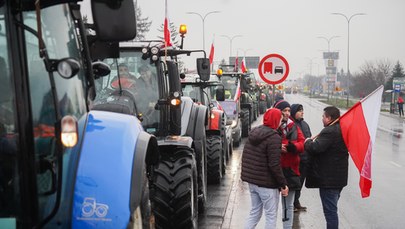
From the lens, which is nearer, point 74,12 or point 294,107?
point 74,12

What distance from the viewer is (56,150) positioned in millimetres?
3037

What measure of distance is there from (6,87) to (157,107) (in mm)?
4021

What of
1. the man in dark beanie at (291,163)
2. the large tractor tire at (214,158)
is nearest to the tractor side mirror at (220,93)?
the large tractor tire at (214,158)

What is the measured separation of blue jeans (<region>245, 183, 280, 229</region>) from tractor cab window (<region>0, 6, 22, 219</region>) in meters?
3.72

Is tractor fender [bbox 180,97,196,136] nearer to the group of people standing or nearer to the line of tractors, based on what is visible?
the group of people standing

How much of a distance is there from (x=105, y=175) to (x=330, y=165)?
3.90 meters

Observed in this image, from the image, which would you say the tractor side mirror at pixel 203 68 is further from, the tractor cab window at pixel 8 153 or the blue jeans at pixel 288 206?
the tractor cab window at pixel 8 153

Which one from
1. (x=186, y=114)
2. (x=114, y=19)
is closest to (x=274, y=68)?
(x=186, y=114)

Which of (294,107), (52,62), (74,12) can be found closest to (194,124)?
(294,107)

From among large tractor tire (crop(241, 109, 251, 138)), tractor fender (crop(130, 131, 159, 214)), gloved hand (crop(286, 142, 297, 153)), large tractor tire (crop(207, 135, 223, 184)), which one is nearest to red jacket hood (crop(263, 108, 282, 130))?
gloved hand (crop(286, 142, 297, 153))

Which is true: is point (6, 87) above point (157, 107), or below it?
above

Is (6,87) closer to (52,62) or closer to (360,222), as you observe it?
(52,62)

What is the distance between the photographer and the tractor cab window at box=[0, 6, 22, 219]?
9.42ft

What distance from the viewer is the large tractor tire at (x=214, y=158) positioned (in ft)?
35.1
